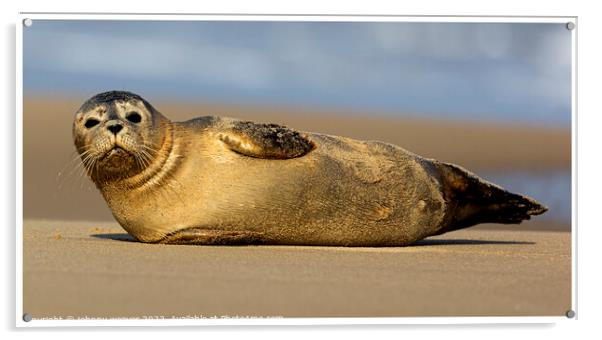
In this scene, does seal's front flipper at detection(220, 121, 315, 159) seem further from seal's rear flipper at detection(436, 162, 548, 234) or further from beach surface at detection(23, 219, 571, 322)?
seal's rear flipper at detection(436, 162, 548, 234)

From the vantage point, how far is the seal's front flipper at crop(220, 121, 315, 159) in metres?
7.40

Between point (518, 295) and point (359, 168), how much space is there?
7.52 feet

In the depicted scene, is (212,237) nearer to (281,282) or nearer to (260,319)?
(281,282)

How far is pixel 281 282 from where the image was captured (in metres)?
Result: 5.72

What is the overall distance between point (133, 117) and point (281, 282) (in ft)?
7.43

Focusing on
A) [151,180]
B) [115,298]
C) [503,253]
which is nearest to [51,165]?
[151,180]

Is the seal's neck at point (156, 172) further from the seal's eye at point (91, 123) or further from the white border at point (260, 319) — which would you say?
the white border at point (260, 319)

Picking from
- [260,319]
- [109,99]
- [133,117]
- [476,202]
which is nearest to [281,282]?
[260,319]

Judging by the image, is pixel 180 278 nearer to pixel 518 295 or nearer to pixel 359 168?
pixel 518 295

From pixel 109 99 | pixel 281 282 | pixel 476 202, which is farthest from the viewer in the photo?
pixel 476 202

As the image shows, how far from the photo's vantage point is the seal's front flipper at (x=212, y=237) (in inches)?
288

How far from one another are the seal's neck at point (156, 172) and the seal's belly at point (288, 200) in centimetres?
7

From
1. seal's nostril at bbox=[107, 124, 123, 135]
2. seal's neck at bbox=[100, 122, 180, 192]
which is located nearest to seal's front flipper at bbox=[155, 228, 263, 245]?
seal's neck at bbox=[100, 122, 180, 192]

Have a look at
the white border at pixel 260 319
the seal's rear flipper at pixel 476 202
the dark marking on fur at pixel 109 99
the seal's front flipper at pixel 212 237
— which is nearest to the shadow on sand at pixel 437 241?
the seal's rear flipper at pixel 476 202
